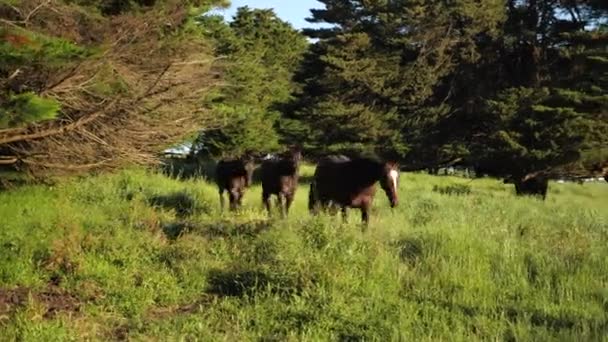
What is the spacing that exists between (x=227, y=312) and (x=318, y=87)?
104 feet

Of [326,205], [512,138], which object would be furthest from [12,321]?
[512,138]

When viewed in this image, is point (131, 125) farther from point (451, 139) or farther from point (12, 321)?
point (451, 139)

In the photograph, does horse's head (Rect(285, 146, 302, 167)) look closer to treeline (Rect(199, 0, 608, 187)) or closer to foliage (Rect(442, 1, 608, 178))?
treeline (Rect(199, 0, 608, 187))

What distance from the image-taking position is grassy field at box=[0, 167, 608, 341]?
6645 mm

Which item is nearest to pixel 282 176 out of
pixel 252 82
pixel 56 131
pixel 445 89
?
pixel 56 131

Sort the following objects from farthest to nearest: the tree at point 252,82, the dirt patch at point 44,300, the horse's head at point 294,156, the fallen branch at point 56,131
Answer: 1. the tree at point 252,82
2. the horse's head at point 294,156
3. the fallen branch at point 56,131
4. the dirt patch at point 44,300

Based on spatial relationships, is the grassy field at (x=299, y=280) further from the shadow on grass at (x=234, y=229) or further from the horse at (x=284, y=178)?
the horse at (x=284, y=178)

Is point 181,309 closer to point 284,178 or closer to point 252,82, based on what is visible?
point 284,178

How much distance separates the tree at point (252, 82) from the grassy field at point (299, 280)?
1524cm

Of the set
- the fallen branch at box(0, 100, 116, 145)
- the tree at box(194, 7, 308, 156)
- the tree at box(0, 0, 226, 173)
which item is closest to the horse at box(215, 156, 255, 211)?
the tree at box(0, 0, 226, 173)

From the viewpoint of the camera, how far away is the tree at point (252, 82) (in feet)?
108

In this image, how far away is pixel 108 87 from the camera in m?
10.9

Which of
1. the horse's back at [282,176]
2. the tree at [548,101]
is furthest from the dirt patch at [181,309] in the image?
the tree at [548,101]

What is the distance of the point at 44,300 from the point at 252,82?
3148 cm
